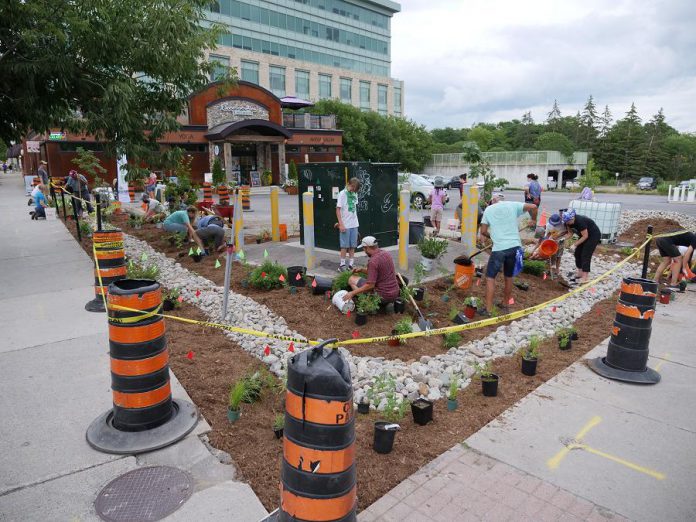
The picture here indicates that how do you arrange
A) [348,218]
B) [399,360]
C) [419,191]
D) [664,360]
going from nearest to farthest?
[399,360]
[664,360]
[348,218]
[419,191]

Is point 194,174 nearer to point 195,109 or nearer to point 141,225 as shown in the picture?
point 195,109

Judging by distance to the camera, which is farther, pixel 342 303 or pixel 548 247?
pixel 548 247

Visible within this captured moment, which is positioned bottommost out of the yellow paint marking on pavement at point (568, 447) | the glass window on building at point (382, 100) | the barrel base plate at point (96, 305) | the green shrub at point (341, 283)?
the yellow paint marking on pavement at point (568, 447)

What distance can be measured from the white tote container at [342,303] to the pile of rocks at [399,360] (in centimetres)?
75

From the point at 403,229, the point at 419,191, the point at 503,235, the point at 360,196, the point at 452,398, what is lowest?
the point at 452,398

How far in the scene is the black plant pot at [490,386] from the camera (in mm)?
4734

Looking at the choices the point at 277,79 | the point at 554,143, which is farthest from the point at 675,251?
the point at 554,143

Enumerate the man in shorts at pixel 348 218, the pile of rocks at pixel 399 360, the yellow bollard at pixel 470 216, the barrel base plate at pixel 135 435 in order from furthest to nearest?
the yellow bollard at pixel 470 216 < the man in shorts at pixel 348 218 < the pile of rocks at pixel 399 360 < the barrel base plate at pixel 135 435

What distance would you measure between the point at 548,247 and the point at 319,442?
7.46 meters

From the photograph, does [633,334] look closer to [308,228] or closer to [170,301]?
[308,228]

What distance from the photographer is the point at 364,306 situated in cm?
636

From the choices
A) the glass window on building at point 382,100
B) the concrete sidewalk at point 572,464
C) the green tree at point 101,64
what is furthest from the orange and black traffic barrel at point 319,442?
the glass window on building at point 382,100

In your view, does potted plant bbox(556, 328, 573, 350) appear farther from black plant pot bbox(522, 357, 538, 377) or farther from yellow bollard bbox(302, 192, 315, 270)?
yellow bollard bbox(302, 192, 315, 270)

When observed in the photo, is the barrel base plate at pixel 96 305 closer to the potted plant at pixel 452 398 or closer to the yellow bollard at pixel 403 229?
the yellow bollard at pixel 403 229
